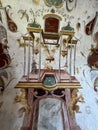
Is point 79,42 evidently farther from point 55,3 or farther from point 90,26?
point 55,3

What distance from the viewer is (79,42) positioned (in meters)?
2.43

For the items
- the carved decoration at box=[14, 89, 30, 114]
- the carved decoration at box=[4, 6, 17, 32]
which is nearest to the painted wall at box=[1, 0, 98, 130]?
the carved decoration at box=[4, 6, 17, 32]

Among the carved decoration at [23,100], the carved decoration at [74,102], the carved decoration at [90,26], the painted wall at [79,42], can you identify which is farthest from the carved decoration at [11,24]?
the carved decoration at [74,102]

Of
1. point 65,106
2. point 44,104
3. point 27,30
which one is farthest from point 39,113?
point 27,30

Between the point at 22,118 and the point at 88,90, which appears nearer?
the point at 22,118

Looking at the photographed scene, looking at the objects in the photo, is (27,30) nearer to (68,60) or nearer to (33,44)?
(33,44)

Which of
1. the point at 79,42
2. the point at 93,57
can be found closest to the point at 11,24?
the point at 79,42

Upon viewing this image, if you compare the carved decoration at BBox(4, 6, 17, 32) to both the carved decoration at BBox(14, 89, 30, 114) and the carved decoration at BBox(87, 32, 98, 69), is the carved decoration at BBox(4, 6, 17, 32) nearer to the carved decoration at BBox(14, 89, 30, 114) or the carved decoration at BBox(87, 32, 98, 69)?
the carved decoration at BBox(14, 89, 30, 114)

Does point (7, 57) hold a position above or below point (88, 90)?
above

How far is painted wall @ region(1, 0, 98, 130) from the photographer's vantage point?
7.60ft

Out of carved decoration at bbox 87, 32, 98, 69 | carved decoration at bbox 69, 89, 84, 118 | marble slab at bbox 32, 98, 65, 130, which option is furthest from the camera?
carved decoration at bbox 87, 32, 98, 69

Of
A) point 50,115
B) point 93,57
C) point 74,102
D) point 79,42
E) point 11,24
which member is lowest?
point 50,115

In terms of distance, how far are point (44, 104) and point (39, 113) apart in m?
0.11

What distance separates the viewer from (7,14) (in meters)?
2.30
